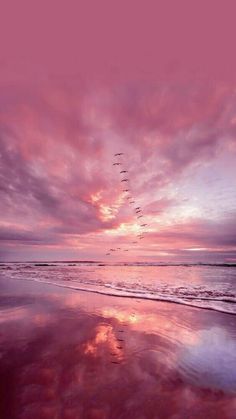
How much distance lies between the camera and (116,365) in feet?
13.7

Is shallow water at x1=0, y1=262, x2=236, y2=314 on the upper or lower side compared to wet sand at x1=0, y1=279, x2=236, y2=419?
upper

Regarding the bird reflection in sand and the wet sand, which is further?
the bird reflection in sand

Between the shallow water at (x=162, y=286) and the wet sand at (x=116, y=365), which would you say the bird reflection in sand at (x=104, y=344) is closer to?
the wet sand at (x=116, y=365)

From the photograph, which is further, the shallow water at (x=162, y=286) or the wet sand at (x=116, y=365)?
the shallow water at (x=162, y=286)

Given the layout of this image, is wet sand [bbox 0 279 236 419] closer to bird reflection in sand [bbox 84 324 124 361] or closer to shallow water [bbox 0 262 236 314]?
bird reflection in sand [bbox 84 324 124 361]

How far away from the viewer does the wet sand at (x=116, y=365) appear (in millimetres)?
3051

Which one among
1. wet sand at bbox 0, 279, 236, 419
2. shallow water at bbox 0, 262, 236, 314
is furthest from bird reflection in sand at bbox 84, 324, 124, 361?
shallow water at bbox 0, 262, 236, 314

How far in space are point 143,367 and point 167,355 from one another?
0.74 m

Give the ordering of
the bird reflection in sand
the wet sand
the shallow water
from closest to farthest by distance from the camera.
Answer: the wet sand
the bird reflection in sand
the shallow water

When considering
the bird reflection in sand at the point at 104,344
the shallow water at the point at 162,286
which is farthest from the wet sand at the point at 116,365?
the shallow water at the point at 162,286

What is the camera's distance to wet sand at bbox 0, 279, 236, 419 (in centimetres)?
305

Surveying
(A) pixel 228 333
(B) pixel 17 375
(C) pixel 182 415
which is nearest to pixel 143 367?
(C) pixel 182 415

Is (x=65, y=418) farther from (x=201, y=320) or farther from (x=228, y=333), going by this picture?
(x=201, y=320)

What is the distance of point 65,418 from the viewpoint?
281 cm
